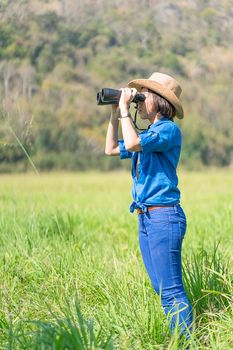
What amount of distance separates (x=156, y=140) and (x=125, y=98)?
0.92 ft

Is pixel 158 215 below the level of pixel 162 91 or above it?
below

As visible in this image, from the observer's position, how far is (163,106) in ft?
11.9

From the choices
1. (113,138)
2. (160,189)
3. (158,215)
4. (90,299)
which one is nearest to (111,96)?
(113,138)

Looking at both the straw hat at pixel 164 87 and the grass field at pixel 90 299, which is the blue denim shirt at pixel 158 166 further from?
the grass field at pixel 90 299

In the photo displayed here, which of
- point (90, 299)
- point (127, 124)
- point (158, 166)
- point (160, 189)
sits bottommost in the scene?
point (90, 299)

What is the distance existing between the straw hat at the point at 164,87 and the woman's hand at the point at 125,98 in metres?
0.09

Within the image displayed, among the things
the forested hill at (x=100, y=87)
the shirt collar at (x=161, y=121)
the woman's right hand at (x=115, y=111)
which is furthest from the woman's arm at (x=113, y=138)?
the forested hill at (x=100, y=87)

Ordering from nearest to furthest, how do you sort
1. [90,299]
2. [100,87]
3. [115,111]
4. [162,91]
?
1. [162,91]
2. [115,111]
3. [90,299]
4. [100,87]

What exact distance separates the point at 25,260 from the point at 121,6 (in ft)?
114

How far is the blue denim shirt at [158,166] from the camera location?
11.4 ft

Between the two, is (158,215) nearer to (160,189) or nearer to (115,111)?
(160,189)

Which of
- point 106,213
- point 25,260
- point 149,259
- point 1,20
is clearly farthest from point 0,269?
point 106,213

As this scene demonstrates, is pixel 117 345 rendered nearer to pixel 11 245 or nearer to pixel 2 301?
pixel 2 301

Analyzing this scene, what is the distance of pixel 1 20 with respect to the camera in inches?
235
